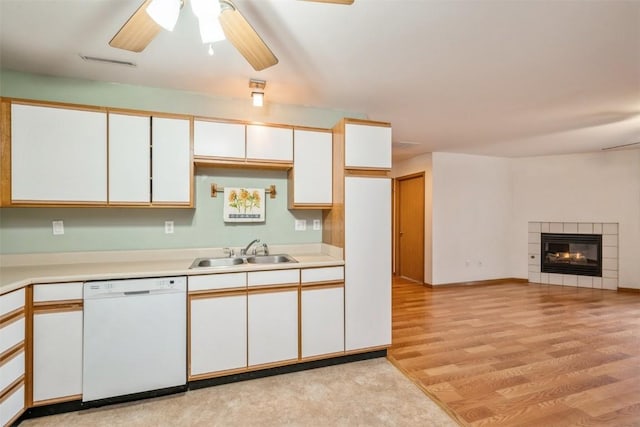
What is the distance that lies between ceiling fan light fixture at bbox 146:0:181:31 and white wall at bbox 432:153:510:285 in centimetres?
491

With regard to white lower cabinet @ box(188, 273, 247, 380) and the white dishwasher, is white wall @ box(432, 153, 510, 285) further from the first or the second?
the white dishwasher

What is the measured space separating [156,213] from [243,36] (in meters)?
1.84

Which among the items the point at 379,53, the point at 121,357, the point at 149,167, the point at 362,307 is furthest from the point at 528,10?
the point at 121,357

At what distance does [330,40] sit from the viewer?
205cm

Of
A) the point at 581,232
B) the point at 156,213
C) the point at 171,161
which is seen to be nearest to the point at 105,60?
the point at 171,161

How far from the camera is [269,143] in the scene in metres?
2.83

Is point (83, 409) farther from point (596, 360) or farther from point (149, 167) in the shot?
point (596, 360)

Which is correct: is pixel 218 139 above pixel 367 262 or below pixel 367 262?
above

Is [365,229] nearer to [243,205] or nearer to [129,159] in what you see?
[243,205]

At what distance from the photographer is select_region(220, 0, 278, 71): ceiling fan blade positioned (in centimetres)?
153

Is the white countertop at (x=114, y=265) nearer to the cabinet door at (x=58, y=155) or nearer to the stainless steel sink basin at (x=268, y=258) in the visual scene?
the stainless steel sink basin at (x=268, y=258)

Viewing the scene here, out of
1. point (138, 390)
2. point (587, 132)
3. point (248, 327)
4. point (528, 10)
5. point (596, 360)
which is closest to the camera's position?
point (528, 10)

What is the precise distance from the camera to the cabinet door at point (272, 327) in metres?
2.49

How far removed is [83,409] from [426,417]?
7.65ft
